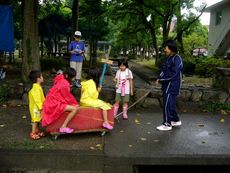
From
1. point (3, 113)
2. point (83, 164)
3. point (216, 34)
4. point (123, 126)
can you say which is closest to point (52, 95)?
point (83, 164)

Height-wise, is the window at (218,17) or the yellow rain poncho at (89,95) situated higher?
the window at (218,17)

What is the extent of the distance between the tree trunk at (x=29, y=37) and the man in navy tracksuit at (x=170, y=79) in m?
4.10

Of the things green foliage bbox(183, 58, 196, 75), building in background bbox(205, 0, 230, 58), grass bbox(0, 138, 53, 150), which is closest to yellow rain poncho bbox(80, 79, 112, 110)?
grass bbox(0, 138, 53, 150)

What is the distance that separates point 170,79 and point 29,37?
4.46 meters

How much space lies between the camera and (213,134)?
6547mm

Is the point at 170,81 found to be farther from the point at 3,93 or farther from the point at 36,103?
the point at 3,93

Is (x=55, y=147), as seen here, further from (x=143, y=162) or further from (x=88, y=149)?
(x=143, y=162)

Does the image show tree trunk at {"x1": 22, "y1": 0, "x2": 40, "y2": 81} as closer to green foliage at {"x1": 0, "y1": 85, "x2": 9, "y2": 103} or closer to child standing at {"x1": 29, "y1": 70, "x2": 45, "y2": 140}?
green foliage at {"x1": 0, "y1": 85, "x2": 9, "y2": 103}

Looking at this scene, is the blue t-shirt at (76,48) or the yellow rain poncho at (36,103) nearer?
the yellow rain poncho at (36,103)

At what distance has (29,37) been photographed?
9125 mm

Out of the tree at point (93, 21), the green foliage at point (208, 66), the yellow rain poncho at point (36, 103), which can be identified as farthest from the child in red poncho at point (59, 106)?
the tree at point (93, 21)

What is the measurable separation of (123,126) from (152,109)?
78.3 inches

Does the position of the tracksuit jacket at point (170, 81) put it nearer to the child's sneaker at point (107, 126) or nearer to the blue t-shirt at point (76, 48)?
the child's sneaker at point (107, 126)

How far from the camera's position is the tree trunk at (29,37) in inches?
358
